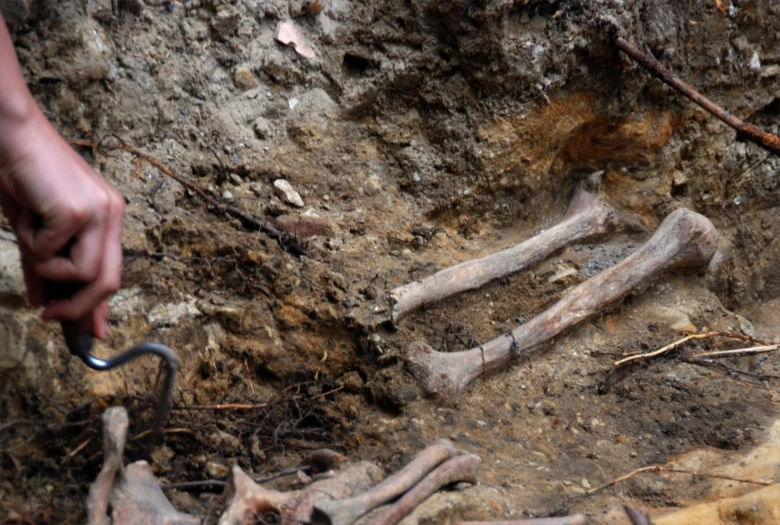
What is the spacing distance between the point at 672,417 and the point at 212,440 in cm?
150

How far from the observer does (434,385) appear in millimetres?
2480

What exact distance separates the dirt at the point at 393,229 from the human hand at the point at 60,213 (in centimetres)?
68

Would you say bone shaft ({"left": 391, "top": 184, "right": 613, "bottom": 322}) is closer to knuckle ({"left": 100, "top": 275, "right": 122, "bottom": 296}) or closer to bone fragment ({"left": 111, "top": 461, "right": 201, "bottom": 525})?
bone fragment ({"left": 111, "top": 461, "right": 201, "bottom": 525})

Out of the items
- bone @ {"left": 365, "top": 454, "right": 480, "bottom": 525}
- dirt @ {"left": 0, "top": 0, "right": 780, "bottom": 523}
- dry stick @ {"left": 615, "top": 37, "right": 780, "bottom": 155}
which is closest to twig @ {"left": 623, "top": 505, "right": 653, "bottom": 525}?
dirt @ {"left": 0, "top": 0, "right": 780, "bottom": 523}

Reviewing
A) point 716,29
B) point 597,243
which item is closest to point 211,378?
point 597,243

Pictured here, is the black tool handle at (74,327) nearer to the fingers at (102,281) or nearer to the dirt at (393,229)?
the fingers at (102,281)

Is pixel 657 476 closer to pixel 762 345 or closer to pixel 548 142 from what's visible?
pixel 762 345

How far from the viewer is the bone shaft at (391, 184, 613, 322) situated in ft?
8.90

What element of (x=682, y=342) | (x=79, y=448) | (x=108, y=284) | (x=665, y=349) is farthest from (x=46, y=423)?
(x=682, y=342)

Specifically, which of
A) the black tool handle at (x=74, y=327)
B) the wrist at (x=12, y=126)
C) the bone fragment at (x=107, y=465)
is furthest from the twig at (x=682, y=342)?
the wrist at (x=12, y=126)

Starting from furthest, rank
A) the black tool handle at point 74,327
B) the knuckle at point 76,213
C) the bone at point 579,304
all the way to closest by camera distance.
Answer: the bone at point 579,304
the black tool handle at point 74,327
the knuckle at point 76,213

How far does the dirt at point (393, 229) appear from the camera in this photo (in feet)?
7.05

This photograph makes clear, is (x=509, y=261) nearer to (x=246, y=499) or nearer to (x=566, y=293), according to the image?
(x=566, y=293)

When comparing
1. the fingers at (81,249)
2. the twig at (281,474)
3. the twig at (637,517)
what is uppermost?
the fingers at (81,249)
